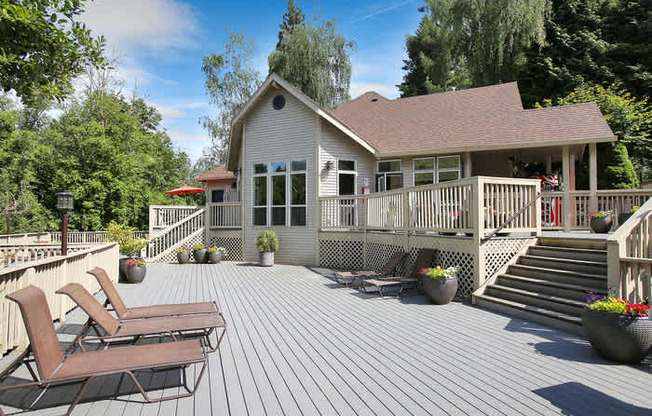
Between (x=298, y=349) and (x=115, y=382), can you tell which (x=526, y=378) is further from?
(x=115, y=382)

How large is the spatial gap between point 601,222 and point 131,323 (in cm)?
1165

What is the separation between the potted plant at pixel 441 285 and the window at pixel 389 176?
7.23 m

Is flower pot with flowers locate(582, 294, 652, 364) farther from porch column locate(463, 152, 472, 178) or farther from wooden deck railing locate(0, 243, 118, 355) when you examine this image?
porch column locate(463, 152, 472, 178)

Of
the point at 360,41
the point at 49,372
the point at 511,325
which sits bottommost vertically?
the point at 511,325

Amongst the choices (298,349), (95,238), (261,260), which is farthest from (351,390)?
(95,238)

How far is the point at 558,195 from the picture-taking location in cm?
1177

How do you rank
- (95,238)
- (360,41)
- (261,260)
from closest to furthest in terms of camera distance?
(261,260) → (95,238) → (360,41)

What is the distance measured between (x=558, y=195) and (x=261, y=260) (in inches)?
382

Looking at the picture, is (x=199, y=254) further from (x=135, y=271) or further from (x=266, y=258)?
(x=135, y=271)

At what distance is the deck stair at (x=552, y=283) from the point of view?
588 centimetres

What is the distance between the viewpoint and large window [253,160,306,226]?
45.2ft

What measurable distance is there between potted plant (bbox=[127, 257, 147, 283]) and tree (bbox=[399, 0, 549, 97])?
21339mm

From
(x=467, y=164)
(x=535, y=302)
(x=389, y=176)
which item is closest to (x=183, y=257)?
(x=389, y=176)

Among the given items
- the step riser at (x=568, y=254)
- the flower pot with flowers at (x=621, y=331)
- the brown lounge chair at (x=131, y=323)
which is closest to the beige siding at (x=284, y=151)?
the step riser at (x=568, y=254)
